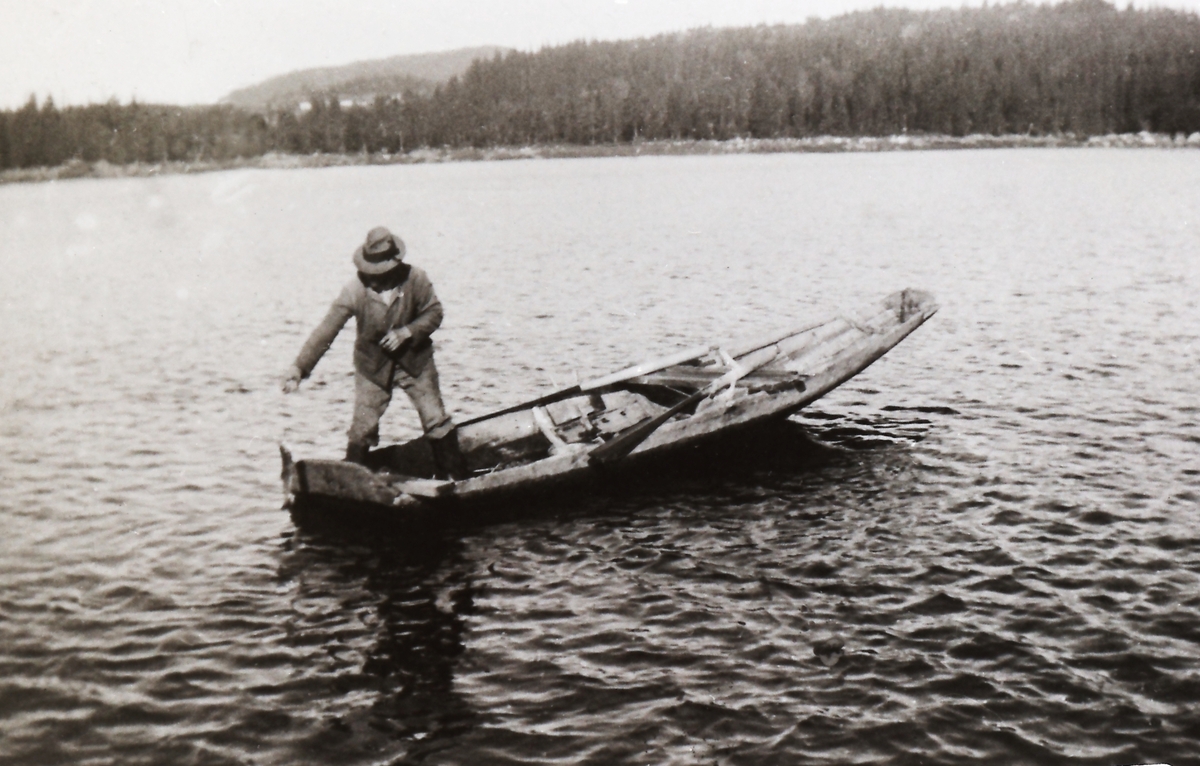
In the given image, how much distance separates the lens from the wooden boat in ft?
36.8

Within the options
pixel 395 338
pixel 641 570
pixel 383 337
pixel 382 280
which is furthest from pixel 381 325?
pixel 641 570

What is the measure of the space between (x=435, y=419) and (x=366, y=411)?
2.58 ft

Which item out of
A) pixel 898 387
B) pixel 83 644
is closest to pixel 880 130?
pixel 898 387

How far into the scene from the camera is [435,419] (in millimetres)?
11633

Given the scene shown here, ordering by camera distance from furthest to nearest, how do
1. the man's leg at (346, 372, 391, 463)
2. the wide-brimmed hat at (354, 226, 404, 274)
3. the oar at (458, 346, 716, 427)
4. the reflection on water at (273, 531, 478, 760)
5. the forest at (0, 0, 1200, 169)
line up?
1. the forest at (0, 0, 1200, 169)
2. the oar at (458, 346, 716, 427)
3. the man's leg at (346, 372, 391, 463)
4. the wide-brimmed hat at (354, 226, 404, 274)
5. the reflection on water at (273, 531, 478, 760)

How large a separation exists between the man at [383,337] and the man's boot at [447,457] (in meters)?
0.14

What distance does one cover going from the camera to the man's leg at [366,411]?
11391 mm

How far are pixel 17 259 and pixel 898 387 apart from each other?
42188mm

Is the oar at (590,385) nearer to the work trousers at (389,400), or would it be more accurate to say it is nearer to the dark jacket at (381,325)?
the work trousers at (389,400)

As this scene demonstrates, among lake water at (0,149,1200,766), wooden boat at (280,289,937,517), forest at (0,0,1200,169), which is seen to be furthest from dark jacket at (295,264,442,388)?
forest at (0,0,1200,169)

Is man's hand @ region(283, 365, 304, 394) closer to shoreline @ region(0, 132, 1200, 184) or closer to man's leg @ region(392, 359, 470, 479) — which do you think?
man's leg @ region(392, 359, 470, 479)

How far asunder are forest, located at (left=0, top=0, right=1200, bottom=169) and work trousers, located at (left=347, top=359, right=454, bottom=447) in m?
95.0

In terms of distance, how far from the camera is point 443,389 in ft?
63.5

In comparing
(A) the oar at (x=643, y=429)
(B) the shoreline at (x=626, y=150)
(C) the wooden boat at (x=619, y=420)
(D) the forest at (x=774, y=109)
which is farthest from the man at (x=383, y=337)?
(B) the shoreline at (x=626, y=150)
